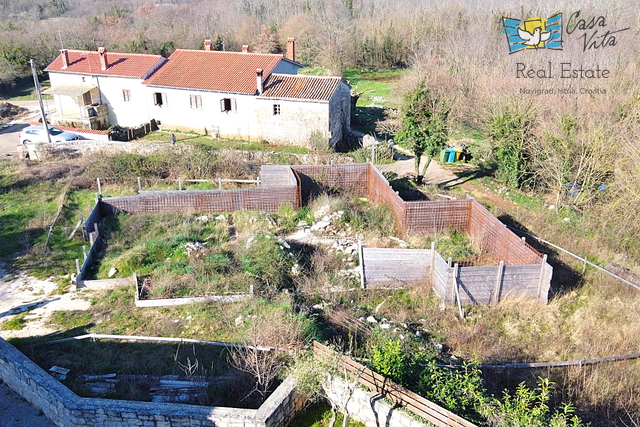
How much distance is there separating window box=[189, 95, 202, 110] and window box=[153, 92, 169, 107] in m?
1.83

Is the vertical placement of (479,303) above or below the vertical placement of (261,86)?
below

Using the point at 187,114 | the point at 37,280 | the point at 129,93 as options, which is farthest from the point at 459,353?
the point at 129,93

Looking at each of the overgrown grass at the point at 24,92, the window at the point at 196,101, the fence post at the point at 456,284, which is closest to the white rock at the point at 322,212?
the fence post at the point at 456,284

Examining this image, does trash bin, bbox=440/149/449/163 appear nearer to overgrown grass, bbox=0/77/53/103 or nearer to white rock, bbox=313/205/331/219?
white rock, bbox=313/205/331/219

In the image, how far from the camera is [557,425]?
25.8 feet

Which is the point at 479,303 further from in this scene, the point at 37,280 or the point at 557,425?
the point at 37,280

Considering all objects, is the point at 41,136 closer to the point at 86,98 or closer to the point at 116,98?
the point at 86,98

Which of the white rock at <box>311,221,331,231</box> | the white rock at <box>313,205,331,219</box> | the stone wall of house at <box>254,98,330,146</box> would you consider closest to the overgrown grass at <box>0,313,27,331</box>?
the white rock at <box>311,221,331,231</box>

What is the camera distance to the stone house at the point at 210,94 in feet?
92.9

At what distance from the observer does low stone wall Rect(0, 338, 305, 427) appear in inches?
353

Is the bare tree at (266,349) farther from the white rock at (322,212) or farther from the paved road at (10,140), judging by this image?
the paved road at (10,140)

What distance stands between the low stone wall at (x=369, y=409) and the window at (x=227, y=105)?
22569mm

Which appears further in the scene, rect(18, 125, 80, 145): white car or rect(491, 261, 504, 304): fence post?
rect(18, 125, 80, 145): white car

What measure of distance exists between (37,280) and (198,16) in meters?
59.8
